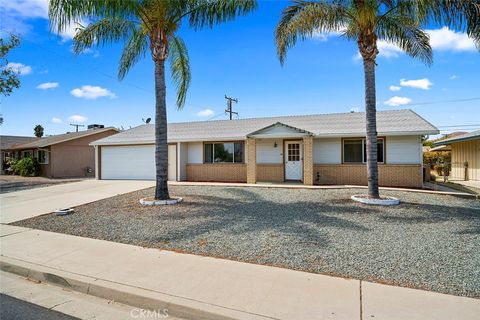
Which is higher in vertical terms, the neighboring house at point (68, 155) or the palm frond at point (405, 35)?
the palm frond at point (405, 35)

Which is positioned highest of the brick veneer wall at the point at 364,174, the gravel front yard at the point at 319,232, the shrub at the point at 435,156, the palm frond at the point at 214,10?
the palm frond at the point at 214,10

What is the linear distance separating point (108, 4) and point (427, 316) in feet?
34.1

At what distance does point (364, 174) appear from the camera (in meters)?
15.7

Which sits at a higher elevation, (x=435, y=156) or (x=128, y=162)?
(x=435, y=156)

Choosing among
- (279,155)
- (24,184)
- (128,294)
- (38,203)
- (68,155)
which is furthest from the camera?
(68,155)

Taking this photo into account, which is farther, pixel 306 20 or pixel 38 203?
pixel 38 203

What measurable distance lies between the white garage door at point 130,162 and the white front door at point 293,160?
7.08m

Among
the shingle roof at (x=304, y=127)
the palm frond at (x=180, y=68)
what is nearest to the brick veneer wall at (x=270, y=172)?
the shingle roof at (x=304, y=127)

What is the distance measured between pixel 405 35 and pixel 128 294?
12.9 m

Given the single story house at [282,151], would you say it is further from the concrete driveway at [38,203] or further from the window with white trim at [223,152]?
the concrete driveway at [38,203]

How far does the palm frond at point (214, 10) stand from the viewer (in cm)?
1057

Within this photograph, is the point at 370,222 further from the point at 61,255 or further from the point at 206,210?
the point at 61,255

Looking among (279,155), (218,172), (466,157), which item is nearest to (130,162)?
(218,172)

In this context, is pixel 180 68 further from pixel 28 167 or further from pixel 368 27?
pixel 28 167
